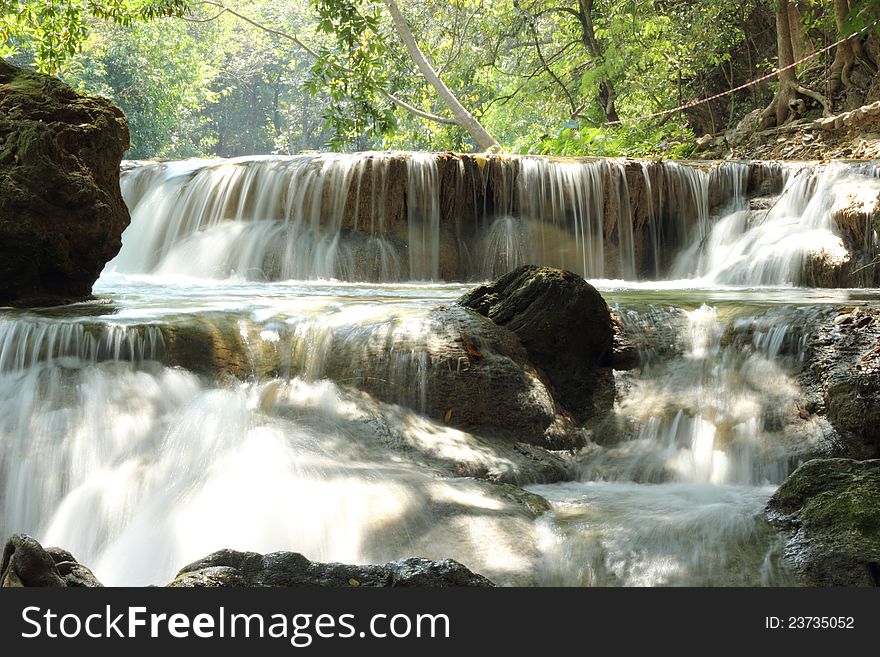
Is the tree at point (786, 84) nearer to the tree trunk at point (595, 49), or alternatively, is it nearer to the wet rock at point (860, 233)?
the tree trunk at point (595, 49)

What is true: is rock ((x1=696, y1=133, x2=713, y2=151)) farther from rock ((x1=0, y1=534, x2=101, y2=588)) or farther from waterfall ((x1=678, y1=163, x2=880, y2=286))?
rock ((x1=0, y1=534, x2=101, y2=588))

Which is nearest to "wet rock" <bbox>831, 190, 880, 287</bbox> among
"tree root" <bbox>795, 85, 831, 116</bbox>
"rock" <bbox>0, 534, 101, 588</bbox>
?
"tree root" <bbox>795, 85, 831, 116</bbox>

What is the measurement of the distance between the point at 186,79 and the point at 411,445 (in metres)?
29.3

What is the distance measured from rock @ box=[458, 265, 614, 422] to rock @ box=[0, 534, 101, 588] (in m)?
4.22

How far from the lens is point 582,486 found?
Answer: 587 centimetres

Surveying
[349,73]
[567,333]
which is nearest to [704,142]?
[349,73]

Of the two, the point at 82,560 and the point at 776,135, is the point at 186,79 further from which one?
the point at 82,560

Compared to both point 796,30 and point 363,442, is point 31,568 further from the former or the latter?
point 796,30

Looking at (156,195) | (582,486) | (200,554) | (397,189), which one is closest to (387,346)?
(582,486)

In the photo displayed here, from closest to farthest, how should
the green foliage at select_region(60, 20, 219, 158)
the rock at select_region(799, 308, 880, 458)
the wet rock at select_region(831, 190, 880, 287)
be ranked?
the rock at select_region(799, 308, 880, 458) < the wet rock at select_region(831, 190, 880, 287) < the green foliage at select_region(60, 20, 219, 158)

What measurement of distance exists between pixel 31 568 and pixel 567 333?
4633mm

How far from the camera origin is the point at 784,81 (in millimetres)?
16234

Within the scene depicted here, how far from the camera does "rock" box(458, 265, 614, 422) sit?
6.98 meters

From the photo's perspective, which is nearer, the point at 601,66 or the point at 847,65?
the point at 847,65
